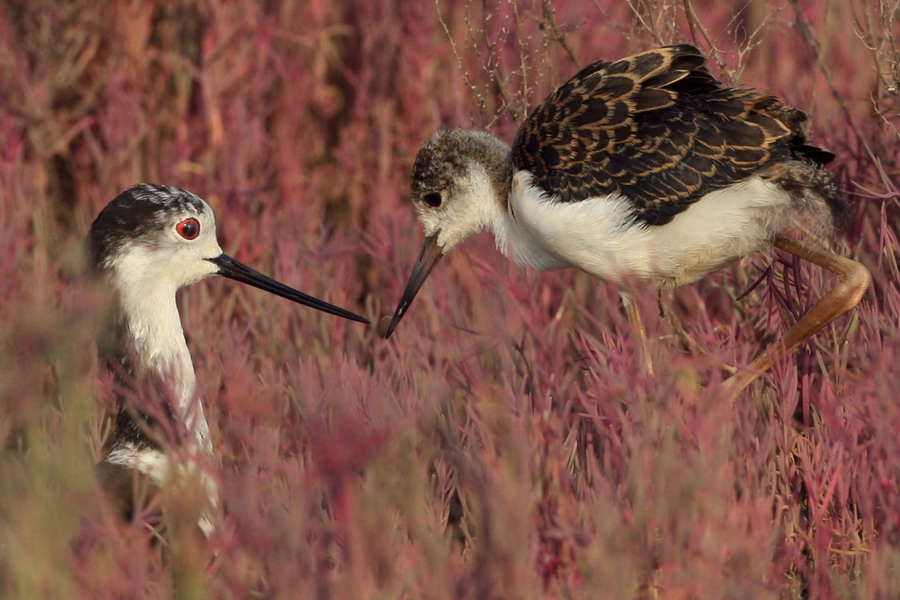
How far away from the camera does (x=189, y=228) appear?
12.0 feet

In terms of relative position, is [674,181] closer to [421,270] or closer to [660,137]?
[660,137]

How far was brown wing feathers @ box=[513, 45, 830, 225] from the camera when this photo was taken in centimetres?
365

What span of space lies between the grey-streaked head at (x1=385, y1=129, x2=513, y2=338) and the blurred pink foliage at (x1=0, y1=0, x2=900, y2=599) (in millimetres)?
135

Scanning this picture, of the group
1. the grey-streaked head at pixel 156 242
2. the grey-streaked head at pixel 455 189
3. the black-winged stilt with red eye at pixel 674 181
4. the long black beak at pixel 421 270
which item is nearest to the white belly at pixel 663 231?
the black-winged stilt with red eye at pixel 674 181

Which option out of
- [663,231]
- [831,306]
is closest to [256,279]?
[663,231]

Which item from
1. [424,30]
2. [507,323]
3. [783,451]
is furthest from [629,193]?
[424,30]

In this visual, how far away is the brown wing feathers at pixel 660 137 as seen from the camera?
3654 millimetres

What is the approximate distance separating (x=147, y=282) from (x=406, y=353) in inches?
39.0

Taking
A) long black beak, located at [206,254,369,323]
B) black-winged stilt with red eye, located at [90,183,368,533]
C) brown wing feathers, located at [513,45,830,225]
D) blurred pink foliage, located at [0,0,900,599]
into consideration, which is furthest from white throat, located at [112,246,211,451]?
brown wing feathers, located at [513,45,830,225]

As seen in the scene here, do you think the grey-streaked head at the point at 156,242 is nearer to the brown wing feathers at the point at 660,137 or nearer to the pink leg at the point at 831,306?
the brown wing feathers at the point at 660,137

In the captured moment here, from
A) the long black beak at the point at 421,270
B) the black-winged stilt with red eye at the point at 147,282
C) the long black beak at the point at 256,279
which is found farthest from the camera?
the long black beak at the point at 421,270

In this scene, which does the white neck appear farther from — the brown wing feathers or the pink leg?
the pink leg

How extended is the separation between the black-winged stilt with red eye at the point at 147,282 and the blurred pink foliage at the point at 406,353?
136 millimetres

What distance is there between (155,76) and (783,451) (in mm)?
4045
